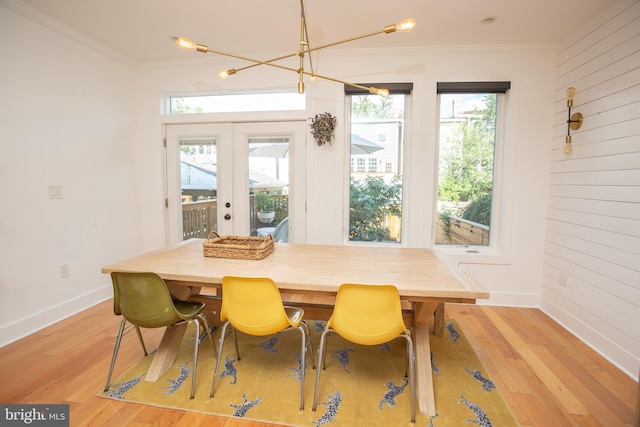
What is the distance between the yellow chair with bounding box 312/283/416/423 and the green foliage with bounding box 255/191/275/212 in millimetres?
2163

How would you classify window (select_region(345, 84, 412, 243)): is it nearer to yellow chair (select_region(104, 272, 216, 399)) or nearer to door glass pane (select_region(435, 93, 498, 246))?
door glass pane (select_region(435, 93, 498, 246))

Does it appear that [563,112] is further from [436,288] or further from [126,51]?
[126,51]

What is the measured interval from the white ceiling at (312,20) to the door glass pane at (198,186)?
108 cm

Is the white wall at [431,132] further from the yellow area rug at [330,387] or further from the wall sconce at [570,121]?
the yellow area rug at [330,387]

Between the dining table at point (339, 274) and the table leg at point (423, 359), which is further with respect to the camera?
the table leg at point (423, 359)

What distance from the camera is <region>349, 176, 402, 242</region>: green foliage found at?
3.40 m

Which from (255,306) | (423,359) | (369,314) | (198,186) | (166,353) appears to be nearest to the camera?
(369,314)

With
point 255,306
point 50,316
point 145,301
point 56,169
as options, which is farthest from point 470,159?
point 50,316

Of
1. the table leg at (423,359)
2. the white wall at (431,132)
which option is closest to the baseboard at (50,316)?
the white wall at (431,132)

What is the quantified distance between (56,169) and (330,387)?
2948mm

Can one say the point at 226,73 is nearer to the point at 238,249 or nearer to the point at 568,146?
the point at 238,249

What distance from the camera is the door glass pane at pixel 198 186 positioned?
3.64m

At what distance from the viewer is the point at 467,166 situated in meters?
3.30

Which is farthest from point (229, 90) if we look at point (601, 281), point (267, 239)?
point (601, 281)
